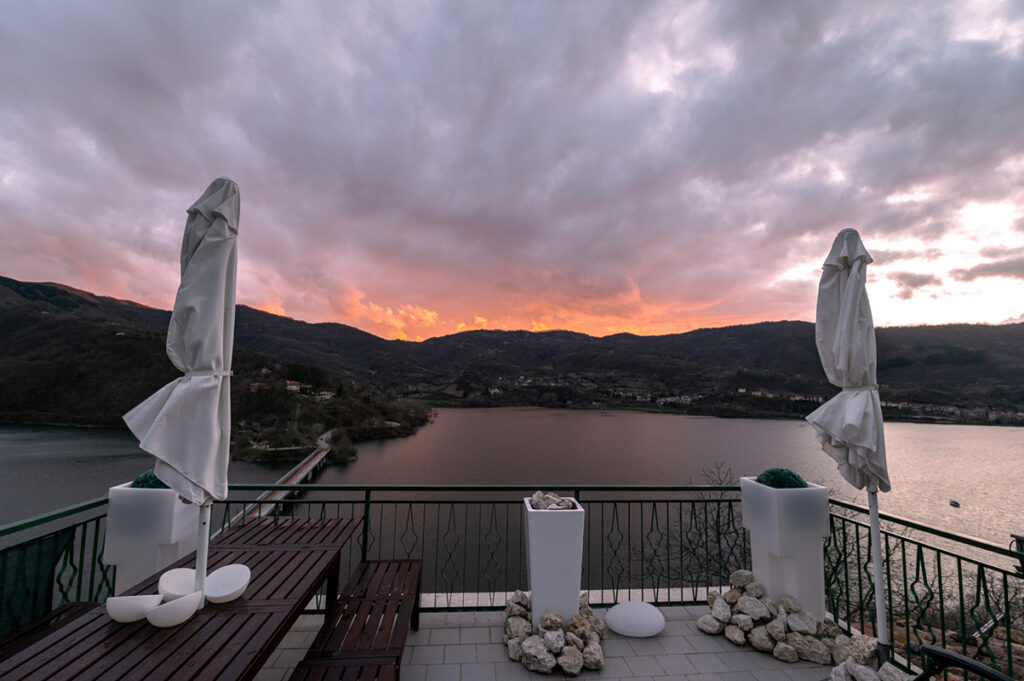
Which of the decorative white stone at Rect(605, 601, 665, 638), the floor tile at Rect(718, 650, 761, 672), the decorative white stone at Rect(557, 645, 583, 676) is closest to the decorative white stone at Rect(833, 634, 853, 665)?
the floor tile at Rect(718, 650, 761, 672)

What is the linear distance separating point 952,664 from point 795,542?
172 centimetres

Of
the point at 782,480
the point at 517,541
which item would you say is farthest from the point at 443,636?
the point at 517,541

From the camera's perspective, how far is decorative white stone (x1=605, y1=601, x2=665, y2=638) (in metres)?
2.98

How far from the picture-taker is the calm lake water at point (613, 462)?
22.1 meters

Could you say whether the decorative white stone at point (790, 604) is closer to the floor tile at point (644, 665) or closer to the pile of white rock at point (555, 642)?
the floor tile at point (644, 665)

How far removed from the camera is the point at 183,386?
1.83 m

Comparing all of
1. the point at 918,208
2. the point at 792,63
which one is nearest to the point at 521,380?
the point at 918,208

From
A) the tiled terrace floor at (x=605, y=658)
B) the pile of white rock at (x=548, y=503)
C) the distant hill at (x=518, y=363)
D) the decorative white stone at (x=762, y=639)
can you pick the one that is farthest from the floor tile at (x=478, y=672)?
the distant hill at (x=518, y=363)

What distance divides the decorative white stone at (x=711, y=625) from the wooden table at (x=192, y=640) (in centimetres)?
279

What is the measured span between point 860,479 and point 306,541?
3.78 metres

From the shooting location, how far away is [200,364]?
1.91 m

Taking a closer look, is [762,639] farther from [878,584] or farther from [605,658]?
[605,658]

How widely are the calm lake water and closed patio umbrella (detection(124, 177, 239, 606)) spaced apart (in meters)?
24.9

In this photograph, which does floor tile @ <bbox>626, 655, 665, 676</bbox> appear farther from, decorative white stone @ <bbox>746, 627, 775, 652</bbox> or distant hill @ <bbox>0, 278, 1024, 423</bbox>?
distant hill @ <bbox>0, 278, 1024, 423</bbox>
